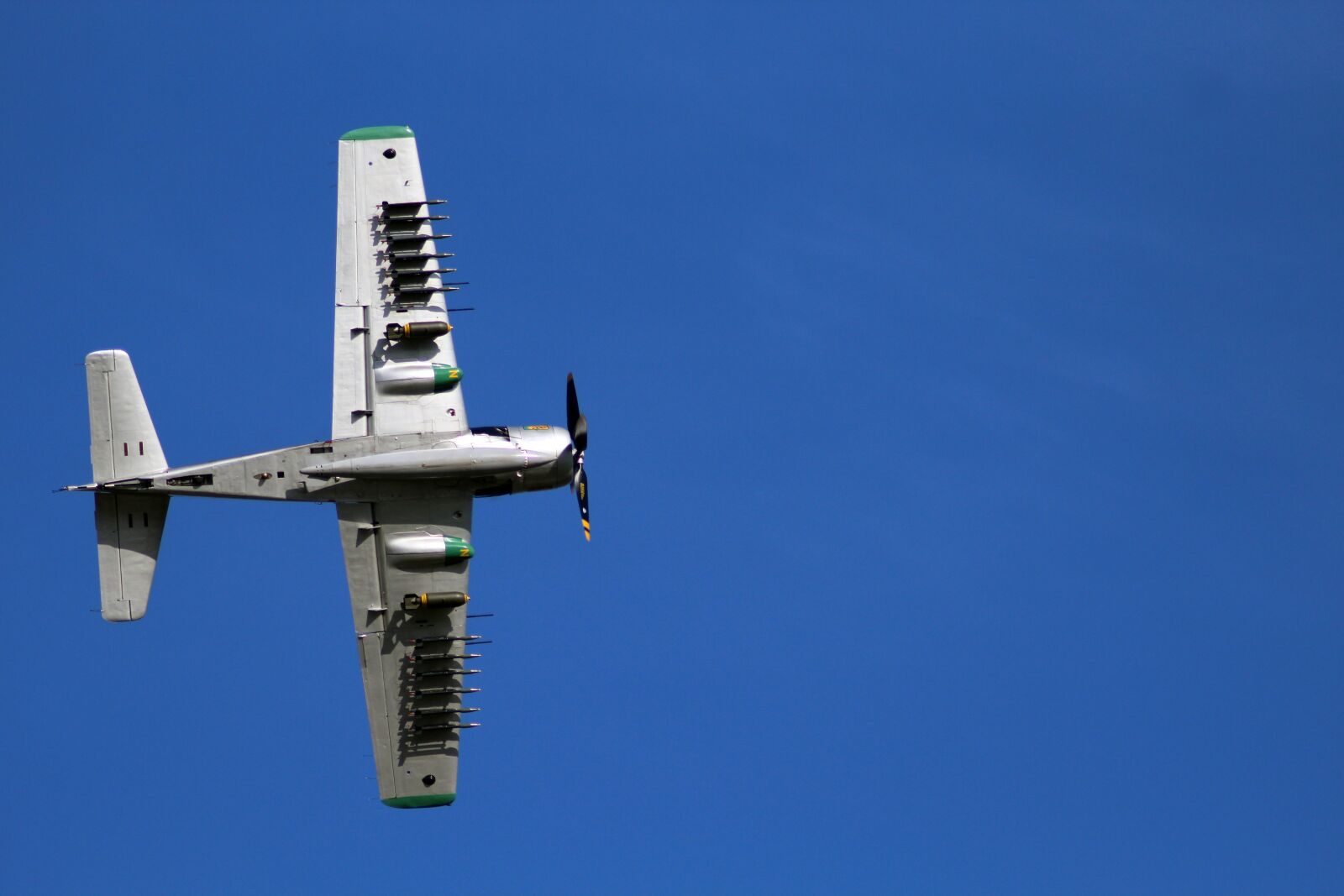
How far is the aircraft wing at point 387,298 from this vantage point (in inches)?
2685

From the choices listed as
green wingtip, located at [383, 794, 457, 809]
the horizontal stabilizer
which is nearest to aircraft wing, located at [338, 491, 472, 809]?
green wingtip, located at [383, 794, 457, 809]

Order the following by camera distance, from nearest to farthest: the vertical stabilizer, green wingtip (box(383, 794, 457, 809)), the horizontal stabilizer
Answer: the vertical stabilizer < the horizontal stabilizer < green wingtip (box(383, 794, 457, 809))

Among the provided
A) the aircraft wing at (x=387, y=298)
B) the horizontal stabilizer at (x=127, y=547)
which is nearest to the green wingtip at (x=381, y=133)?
the aircraft wing at (x=387, y=298)

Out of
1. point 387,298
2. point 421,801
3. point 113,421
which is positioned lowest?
point 421,801

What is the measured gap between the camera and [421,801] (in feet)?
234

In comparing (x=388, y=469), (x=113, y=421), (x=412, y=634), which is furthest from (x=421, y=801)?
(x=113, y=421)

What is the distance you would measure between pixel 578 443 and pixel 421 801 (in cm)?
1365

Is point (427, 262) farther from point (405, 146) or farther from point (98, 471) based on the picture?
point (98, 471)

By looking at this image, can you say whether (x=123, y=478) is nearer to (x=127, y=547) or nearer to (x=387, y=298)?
(x=127, y=547)

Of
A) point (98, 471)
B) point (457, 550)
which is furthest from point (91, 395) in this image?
point (457, 550)

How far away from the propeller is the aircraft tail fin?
1346 cm

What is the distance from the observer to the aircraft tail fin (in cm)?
6694

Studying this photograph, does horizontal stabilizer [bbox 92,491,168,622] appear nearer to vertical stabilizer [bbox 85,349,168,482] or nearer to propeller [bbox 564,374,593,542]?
vertical stabilizer [bbox 85,349,168,482]

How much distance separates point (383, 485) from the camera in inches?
2694
